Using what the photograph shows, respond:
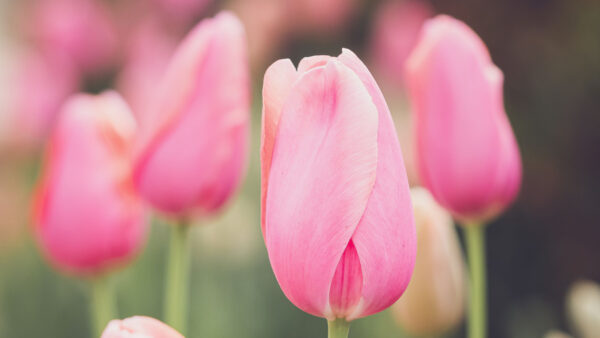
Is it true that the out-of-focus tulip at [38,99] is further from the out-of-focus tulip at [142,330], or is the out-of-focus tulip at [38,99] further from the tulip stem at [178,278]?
the out-of-focus tulip at [142,330]

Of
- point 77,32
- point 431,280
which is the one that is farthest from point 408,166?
point 77,32

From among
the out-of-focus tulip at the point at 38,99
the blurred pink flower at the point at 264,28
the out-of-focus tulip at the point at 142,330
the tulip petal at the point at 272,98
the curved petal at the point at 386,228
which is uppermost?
the blurred pink flower at the point at 264,28

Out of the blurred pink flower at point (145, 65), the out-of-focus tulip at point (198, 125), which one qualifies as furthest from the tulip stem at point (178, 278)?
the blurred pink flower at point (145, 65)

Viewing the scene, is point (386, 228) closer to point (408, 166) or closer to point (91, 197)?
point (91, 197)

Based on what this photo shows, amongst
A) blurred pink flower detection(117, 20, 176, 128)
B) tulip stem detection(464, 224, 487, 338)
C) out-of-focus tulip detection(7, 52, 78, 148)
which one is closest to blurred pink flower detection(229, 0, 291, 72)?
blurred pink flower detection(117, 20, 176, 128)

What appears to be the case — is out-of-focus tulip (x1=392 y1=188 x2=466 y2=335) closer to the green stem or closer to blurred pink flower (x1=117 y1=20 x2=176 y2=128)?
the green stem

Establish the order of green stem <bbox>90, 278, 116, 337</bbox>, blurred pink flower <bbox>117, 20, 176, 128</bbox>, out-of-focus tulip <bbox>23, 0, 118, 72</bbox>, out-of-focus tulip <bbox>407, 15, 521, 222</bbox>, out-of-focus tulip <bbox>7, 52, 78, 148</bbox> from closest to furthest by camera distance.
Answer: out-of-focus tulip <bbox>407, 15, 521, 222</bbox>
green stem <bbox>90, 278, 116, 337</bbox>
blurred pink flower <bbox>117, 20, 176, 128</bbox>
out-of-focus tulip <bbox>7, 52, 78, 148</bbox>
out-of-focus tulip <bbox>23, 0, 118, 72</bbox>

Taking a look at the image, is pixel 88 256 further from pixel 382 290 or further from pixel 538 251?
pixel 538 251

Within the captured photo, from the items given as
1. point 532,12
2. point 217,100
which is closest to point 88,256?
point 217,100
